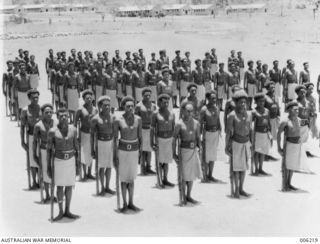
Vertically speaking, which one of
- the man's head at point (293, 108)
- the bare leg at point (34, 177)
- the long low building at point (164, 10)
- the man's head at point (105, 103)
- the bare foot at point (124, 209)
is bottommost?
the bare foot at point (124, 209)

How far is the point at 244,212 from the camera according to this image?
344 inches

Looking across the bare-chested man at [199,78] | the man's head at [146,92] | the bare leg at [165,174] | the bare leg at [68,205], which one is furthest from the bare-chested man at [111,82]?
the bare leg at [68,205]

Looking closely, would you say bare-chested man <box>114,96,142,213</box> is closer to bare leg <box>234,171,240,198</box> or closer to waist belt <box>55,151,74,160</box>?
waist belt <box>55,151,74,160</box>

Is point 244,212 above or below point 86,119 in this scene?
below

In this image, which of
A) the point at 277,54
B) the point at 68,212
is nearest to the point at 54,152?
the point at 68,212

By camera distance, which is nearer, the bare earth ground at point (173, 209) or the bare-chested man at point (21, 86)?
the bare earth ground at point (173, 209)

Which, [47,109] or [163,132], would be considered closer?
[47,109]

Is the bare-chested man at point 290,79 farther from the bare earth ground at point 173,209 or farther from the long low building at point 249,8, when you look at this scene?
the long low building at point 249,8

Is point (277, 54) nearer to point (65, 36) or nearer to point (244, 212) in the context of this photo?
point (65, 36)

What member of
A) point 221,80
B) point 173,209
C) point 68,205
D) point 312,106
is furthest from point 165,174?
point 221,80

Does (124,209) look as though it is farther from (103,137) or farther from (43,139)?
(43,139)

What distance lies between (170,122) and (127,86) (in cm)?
726

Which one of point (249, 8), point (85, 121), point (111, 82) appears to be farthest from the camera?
point (249, 8)

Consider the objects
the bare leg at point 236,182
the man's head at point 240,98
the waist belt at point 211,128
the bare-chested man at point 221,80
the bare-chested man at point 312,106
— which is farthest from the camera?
the bare-chested man at point 221,80
